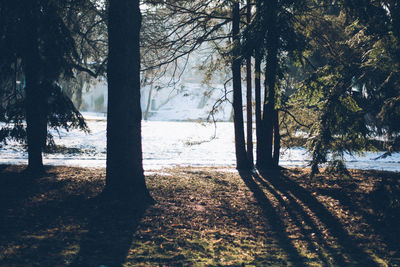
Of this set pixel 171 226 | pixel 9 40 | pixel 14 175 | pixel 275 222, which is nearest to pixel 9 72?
pixel 9 40

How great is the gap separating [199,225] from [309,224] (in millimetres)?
1947

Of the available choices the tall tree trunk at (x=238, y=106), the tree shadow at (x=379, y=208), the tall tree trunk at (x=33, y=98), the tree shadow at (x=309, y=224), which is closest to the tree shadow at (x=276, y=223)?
the tree shadow at (x=309, y=224)

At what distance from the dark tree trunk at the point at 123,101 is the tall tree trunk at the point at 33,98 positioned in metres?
3.30

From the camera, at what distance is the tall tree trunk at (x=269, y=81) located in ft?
27.3

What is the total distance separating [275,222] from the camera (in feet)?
20.7

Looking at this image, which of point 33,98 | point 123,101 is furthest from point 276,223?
point 33,98

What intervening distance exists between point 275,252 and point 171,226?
1652 mm

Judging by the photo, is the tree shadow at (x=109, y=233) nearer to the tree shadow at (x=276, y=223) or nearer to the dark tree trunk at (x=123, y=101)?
the dark tree trunk at (x=123, y=101)

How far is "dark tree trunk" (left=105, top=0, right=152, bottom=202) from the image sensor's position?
20.8 feet

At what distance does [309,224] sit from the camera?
6.21 m

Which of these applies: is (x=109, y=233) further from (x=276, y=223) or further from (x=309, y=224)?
(x=309, y=224)

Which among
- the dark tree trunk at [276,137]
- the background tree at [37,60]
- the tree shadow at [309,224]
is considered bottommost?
the tree shadow at [309,224]

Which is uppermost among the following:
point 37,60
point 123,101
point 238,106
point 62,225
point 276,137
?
point 37,60

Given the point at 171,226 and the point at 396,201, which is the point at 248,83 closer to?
the point at 396,201
